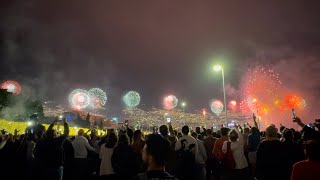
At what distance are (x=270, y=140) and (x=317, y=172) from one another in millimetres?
2491

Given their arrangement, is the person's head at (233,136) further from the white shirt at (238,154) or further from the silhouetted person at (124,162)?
the silhouetted person at (124,162)

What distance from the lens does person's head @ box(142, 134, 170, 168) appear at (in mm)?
3289

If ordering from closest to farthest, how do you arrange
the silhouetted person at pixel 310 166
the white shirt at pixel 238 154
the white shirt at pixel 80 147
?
1. the silhouetted person at pixel 310 166
2. the white shirt at pixel 238 154
3. the white shirt at pixel 80 147

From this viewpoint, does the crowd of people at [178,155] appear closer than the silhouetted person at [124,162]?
Yes

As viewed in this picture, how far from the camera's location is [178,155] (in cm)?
862

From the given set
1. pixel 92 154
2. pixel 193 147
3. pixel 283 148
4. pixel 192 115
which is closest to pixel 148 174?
pixel 283 148

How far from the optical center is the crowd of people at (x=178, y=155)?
20.9 feet

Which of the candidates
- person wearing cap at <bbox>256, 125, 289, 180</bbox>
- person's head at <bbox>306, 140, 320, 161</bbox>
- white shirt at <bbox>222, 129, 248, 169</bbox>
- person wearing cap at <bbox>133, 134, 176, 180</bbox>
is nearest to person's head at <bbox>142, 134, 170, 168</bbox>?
person wearing cap at <bbox>133, 134, 176, 180</bbox>

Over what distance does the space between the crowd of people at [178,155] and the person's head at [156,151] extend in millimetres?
13

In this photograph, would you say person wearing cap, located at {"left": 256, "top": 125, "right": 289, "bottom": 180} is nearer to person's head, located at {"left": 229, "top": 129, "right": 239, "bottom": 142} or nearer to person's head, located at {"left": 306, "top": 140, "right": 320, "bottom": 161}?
person's head, located at {"left": 229, "top": 129, "right": 239, "bottom": 142}

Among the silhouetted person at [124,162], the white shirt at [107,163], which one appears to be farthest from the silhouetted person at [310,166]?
the white shirt at [107,163]

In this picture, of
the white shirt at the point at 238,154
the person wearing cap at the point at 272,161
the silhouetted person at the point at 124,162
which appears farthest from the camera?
the white shirt at the point at 238,154

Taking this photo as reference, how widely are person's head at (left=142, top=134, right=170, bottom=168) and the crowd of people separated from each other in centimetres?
1

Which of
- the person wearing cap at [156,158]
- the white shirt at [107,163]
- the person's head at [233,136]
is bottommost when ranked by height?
the white shirt at [107,163]
